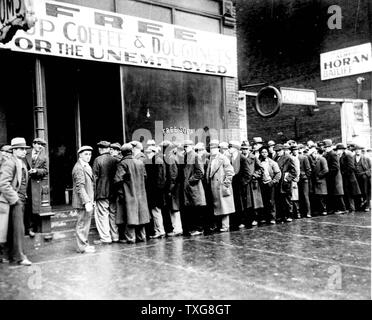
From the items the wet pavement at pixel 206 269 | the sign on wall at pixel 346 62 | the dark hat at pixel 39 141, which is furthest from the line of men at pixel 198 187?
the sign on wall at pixel 346 62

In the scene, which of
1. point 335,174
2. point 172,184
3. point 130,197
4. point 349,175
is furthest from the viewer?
point 349,175

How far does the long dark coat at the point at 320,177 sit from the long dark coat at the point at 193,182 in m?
4.37

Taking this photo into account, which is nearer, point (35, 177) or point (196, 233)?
point (35, 177)

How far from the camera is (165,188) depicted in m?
9.51

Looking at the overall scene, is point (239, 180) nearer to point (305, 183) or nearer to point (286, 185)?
point (286, 185)

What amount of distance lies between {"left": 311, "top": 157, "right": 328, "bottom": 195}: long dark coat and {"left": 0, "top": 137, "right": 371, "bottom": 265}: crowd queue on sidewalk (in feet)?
0.09

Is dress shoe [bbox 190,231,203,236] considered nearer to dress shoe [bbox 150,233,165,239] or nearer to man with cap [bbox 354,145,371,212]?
dress shoe [bbox 150,233,165,239]

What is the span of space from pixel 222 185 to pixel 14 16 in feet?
17.6

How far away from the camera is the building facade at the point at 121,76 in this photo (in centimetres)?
1059

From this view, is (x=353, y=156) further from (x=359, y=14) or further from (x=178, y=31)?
(x=359, y=14)

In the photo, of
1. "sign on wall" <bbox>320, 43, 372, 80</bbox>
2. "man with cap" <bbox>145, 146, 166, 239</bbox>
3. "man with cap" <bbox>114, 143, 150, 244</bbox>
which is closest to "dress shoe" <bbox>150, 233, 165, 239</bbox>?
"man with cap" <bbox>145, 146, 166, 239</bbox>

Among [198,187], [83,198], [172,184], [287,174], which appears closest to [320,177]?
[287,174]

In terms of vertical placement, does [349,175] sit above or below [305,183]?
above

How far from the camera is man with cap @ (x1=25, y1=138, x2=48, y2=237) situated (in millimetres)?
8898
